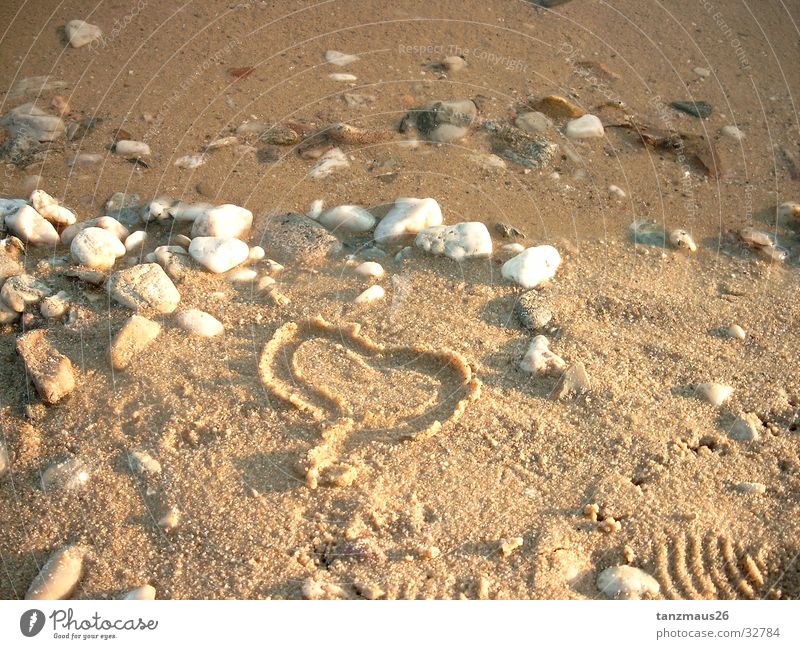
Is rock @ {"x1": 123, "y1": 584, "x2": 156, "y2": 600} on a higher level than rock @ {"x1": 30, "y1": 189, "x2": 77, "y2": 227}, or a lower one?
lower

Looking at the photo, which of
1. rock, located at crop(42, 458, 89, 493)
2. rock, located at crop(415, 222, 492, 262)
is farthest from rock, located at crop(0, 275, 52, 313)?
rock, located at crop(415, 222, 492, 262)

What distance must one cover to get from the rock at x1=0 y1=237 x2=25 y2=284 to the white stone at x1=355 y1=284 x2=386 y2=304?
4.69 ft

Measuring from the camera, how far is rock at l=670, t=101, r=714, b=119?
5016 mm

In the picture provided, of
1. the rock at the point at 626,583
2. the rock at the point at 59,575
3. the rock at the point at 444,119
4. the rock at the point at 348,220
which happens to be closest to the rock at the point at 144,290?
the rock at the point at 348,220

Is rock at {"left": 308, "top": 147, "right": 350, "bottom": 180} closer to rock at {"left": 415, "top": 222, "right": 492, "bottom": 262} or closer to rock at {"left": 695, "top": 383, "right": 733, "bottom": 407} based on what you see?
rock at {"left": 415, "top": 222, "right": 492, "bottom": 262}

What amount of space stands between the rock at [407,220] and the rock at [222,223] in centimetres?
63

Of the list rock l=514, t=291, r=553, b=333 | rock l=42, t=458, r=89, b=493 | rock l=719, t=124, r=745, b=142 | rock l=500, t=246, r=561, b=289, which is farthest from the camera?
rock l=719, t=124, r=745, b=142

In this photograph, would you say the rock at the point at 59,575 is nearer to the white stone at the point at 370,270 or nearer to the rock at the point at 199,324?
the rock at the point at 199,324

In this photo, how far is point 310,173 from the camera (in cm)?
446

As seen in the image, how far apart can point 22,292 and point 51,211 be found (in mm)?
633

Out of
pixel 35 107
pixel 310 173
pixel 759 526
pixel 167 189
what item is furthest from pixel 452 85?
pixel 759 526

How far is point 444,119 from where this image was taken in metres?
4.77

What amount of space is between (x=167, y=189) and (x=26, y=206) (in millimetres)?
675

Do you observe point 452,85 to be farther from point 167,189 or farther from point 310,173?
point 167,189
